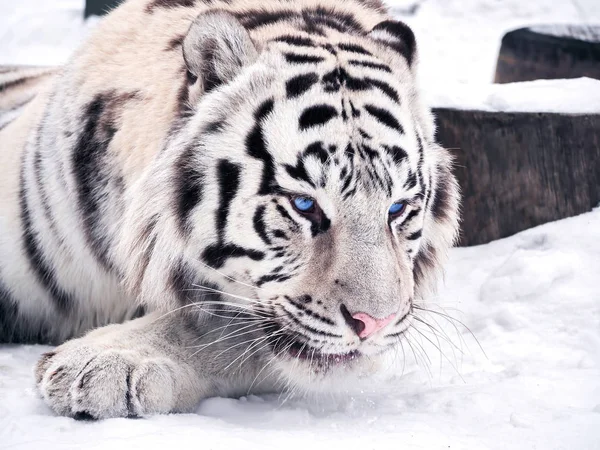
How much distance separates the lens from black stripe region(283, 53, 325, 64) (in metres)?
1.47

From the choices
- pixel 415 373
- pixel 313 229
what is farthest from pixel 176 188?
pixel 415 373

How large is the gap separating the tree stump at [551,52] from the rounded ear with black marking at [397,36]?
1909 mm

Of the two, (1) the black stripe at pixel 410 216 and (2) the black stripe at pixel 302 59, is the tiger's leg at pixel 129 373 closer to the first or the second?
(1) the black stripe at pixel 410 216

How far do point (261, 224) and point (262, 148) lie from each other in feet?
0.46

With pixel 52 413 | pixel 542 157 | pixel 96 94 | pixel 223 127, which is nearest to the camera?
pixel 52 413

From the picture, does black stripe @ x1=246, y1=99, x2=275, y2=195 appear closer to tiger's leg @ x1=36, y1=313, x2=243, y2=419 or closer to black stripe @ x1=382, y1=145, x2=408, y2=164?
black stripe @ x1=382, y1=145, x2=408, y2=164

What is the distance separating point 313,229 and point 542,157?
1.27 m

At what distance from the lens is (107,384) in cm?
132

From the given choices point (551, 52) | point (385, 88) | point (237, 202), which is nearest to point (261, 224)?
point (237, 202)

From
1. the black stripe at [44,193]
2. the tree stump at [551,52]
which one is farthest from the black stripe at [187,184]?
the tree stump at [551,52]

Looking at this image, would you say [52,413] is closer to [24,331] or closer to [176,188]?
[176,188]

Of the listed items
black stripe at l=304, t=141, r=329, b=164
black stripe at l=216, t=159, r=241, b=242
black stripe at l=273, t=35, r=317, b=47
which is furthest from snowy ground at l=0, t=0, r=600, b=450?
black stripe at l=273, t=35, r=317, b=47

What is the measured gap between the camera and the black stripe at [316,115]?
4.51ft

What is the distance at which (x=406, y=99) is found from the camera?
1.54 meters
